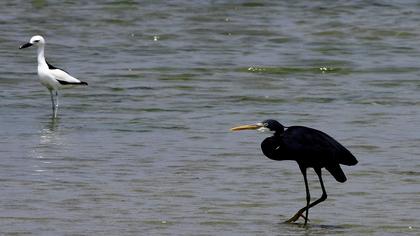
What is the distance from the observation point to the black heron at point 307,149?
9.11 m

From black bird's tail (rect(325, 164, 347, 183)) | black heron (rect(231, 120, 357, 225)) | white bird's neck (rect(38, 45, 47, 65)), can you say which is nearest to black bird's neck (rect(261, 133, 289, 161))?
black heron (rect(231, 120, 357, 225))

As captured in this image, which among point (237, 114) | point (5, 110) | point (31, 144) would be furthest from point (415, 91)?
point (31, 144)

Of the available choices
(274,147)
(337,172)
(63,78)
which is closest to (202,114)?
(63,78)

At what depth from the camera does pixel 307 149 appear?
9148 mm

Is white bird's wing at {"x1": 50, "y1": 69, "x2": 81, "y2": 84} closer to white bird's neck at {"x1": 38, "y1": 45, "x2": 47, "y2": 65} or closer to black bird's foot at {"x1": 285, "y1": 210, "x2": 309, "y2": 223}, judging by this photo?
white bird's neck at {"x1": 38, "y1": 45, "x2": 47, "y2": 65}

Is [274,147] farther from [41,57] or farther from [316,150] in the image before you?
[41,57]

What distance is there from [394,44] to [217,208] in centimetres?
1467

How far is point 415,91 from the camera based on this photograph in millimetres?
17984

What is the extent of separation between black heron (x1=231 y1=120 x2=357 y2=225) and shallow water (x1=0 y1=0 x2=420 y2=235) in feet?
1.38

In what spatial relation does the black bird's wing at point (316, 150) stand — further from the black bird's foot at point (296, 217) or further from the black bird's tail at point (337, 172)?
the black bird's foot at point (296, 217)

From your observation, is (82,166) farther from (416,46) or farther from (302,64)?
(416,46)

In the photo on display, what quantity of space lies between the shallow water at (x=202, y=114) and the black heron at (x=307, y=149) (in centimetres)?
42

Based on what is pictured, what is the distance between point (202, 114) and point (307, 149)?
21.5ft

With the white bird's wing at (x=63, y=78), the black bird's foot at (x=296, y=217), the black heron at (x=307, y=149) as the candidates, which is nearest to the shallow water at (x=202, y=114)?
the black bird's foot at (x=296, y=217)
